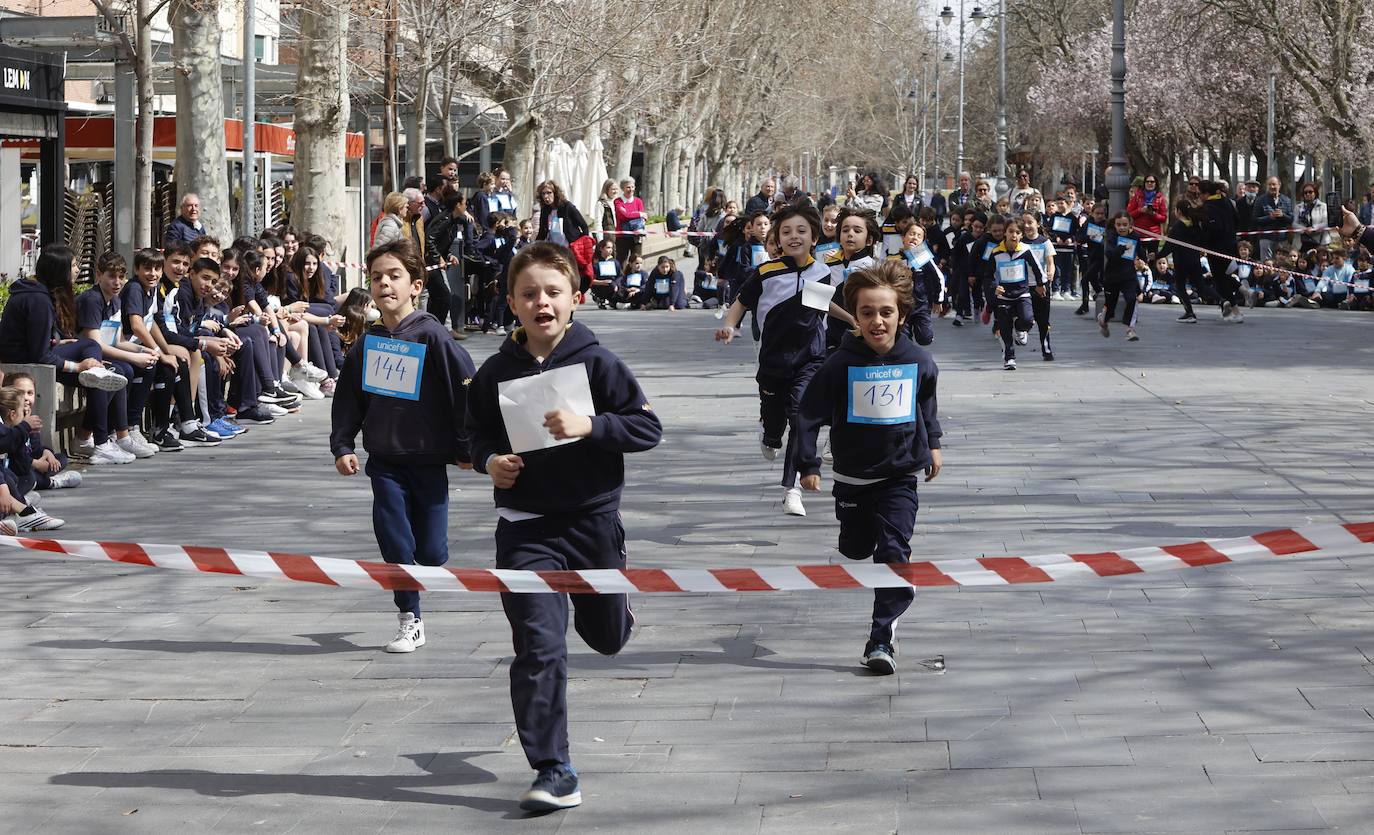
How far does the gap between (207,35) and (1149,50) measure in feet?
143

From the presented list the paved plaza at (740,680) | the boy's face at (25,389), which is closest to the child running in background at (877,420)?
the paved plaza at (740,680)

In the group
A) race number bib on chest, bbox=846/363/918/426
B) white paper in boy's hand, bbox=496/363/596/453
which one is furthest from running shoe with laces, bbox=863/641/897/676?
white paper in boy's hand, bbox=496/363/596/453

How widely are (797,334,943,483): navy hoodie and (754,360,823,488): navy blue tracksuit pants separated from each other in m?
3.25

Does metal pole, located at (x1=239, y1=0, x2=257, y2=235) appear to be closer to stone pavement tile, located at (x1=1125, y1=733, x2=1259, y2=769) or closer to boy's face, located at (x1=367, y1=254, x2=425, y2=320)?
boy's face, located at (x1=367, y1=254, x2=425, y2=320)

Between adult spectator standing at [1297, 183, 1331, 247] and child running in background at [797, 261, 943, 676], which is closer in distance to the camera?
child running in background at [797, 261, 943, 676]

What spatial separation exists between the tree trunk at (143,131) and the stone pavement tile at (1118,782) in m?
13.7

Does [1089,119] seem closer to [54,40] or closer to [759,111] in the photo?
[759,111]

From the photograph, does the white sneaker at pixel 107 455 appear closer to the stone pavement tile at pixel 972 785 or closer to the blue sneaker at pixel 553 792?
the blue sneaker at pixel 553 792

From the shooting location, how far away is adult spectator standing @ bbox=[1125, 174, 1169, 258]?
26.9 meters

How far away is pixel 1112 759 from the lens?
545cm

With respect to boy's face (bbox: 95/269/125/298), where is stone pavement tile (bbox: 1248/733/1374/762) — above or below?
below

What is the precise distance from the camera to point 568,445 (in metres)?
5.34

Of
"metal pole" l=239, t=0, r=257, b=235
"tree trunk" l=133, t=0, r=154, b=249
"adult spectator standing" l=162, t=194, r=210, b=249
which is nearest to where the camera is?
"tree trunk" l=133, t=0, r=154, b=249

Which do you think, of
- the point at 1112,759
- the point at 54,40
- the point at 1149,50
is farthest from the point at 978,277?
the point at 1149,50
